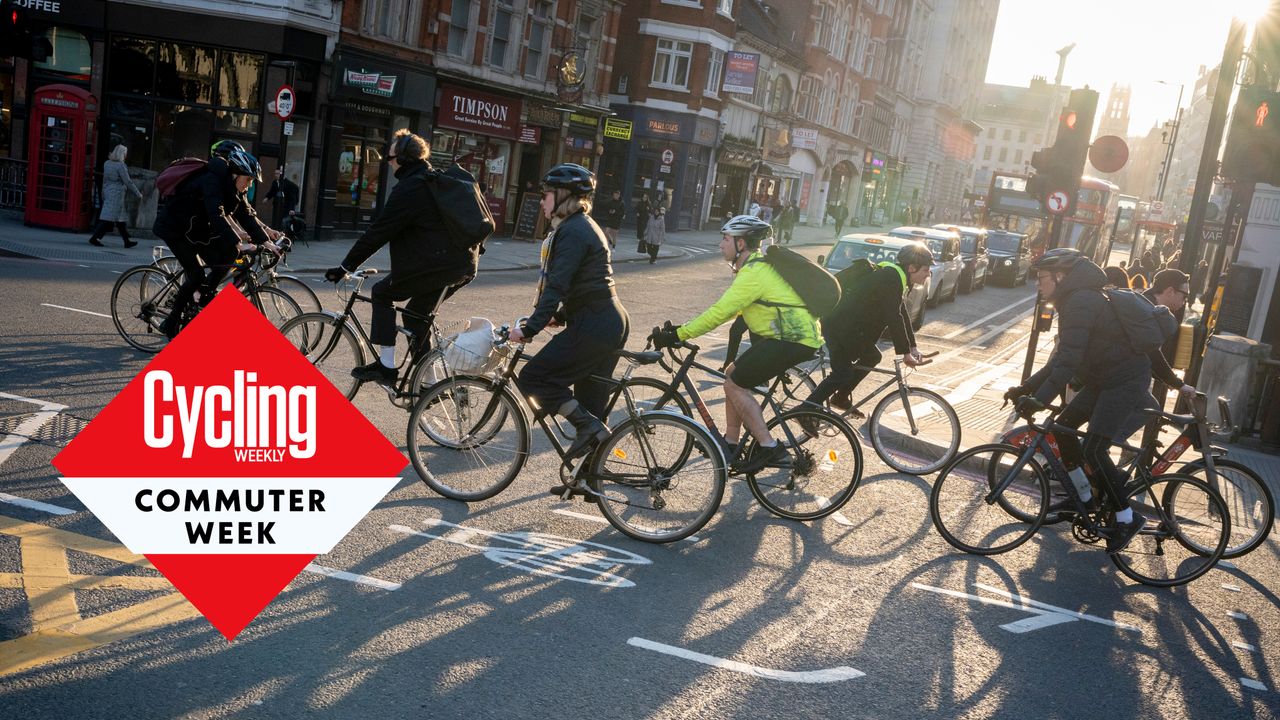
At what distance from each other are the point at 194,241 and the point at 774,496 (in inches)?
211

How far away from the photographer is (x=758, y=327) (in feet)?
21.1

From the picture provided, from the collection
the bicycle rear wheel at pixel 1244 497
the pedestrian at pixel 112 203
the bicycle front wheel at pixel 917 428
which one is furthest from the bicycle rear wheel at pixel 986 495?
the pedestrian at pixel 112 203

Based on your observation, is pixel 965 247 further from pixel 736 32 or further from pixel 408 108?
pixel 736 32

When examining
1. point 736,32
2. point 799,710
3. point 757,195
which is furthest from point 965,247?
point 799,710

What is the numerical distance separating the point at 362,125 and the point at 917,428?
59.5 ft

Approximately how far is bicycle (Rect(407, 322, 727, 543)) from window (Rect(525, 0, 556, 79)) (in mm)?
24589

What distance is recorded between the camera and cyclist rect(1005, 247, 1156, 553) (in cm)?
626

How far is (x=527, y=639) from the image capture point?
4.46m

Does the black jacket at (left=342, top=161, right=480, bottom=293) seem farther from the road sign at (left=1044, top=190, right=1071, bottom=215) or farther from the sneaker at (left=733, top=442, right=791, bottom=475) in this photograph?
the road sign at (left=1044, top=190, right=1071, bottom=215)

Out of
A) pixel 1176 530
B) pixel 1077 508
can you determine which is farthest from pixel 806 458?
pixel 1176 530

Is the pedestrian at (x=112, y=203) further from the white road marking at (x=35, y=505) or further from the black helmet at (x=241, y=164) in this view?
the white road marking at (x=35, y=505)

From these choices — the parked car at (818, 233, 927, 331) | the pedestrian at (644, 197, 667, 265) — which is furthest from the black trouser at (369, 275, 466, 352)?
the pedestrian at (644, 197, 667, 265)

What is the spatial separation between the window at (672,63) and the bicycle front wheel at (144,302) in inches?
1275

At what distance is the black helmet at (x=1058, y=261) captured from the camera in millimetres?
6422
